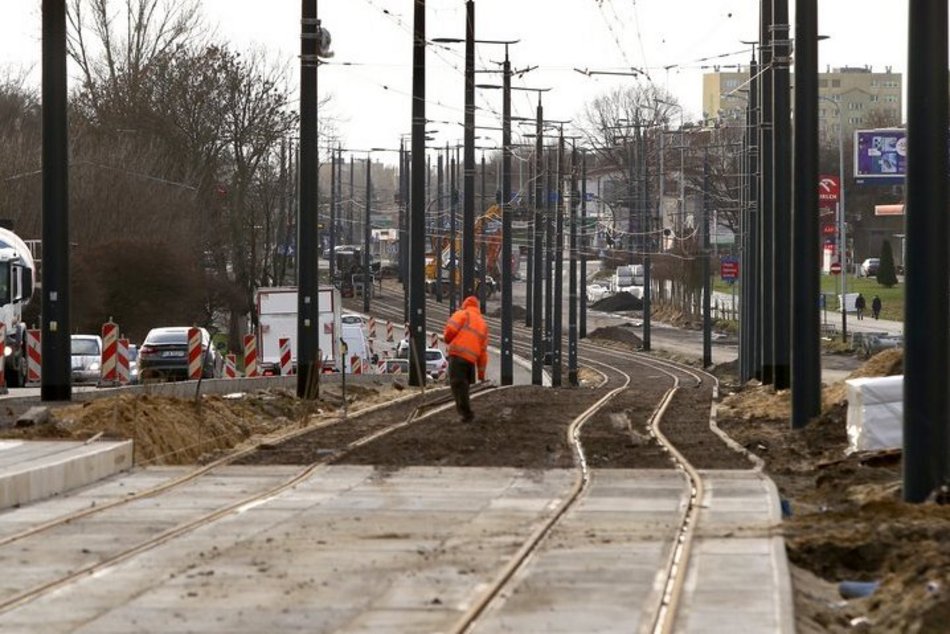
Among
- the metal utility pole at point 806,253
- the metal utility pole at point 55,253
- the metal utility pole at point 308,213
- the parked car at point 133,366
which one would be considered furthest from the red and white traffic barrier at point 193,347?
the metal utility pole at point 806,253

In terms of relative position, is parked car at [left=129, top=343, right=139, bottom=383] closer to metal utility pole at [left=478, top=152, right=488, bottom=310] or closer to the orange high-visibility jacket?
the orange high-visibility jacket

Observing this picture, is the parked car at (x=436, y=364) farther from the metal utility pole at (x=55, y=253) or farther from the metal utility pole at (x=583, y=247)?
the metal utility pole at (x=55, y=253)

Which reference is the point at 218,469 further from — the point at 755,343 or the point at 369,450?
the point at 755,343

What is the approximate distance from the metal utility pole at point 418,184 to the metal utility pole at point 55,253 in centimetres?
1593

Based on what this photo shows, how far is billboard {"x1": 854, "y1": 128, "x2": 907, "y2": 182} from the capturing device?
9081cm

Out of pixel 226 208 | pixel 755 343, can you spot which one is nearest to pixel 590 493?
pixel 755 343

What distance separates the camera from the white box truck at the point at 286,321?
56.2 metres

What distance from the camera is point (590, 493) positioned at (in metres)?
17.8

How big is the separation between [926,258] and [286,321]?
138 ft

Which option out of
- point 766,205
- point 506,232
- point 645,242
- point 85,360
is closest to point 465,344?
point 766,205

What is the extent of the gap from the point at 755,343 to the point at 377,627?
41.9m

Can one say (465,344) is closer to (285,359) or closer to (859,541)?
(859,541)

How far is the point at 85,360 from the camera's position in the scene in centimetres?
4862

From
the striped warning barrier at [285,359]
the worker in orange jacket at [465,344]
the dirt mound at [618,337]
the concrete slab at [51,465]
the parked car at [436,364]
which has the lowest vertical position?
the dirt mound at [618,337]
